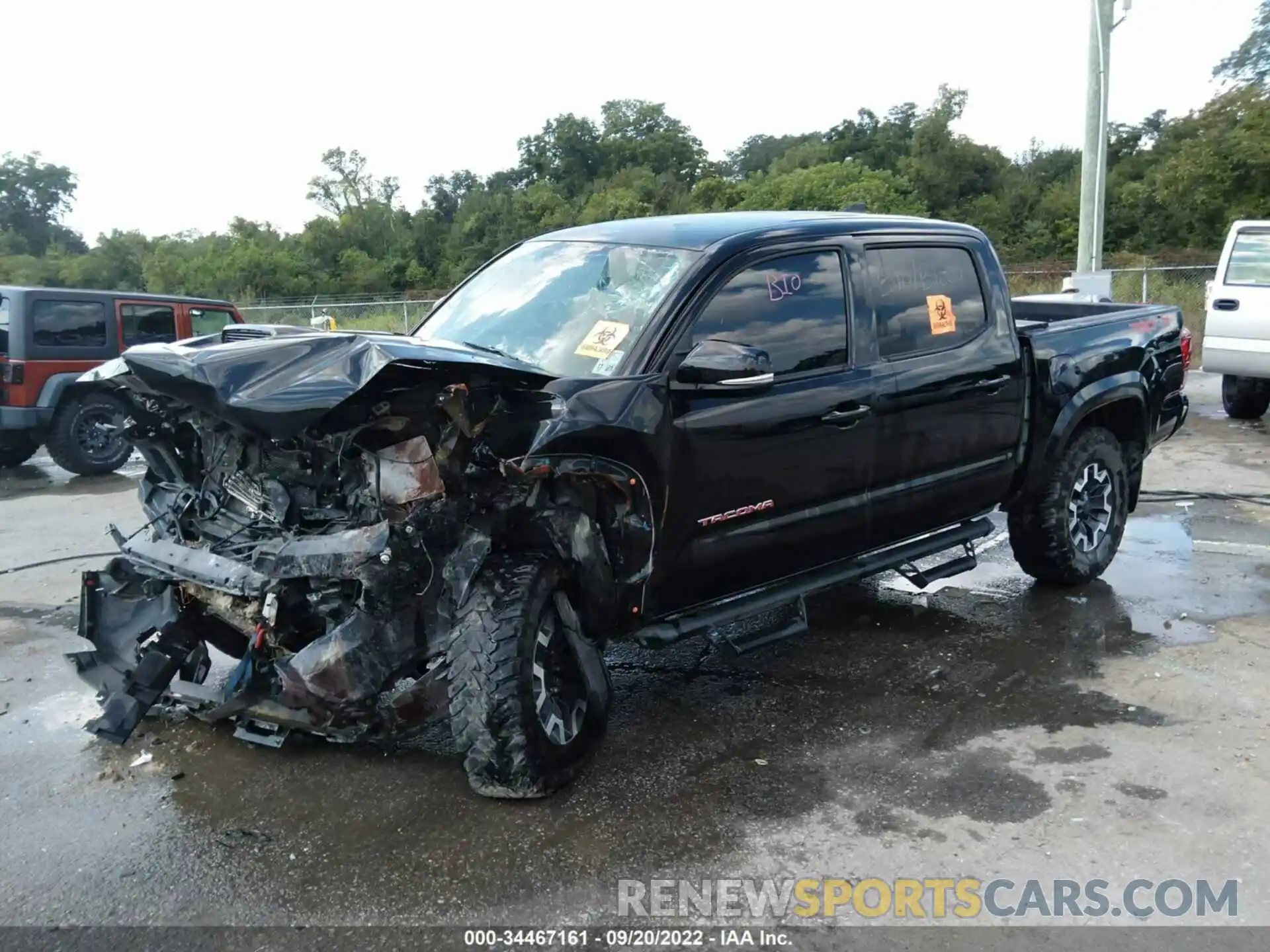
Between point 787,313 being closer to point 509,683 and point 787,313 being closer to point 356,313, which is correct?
point 509,683

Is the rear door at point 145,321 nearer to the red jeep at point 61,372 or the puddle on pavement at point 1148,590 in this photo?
the red jeep at point 61,372

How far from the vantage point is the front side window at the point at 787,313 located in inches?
160

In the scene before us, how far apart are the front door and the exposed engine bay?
22 cm

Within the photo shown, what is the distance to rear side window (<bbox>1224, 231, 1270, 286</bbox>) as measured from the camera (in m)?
10.9

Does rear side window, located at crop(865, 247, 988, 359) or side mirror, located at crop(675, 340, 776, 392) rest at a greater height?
rear side window, located at crop(865, 247, 988, 359)

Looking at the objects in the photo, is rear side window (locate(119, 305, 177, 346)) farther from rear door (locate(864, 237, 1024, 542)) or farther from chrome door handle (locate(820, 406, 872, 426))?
chrome door handle (locate(820, 406, 872, 426))

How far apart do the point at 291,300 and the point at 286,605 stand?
33663 mm

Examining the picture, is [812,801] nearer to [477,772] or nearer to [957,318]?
[477,772]

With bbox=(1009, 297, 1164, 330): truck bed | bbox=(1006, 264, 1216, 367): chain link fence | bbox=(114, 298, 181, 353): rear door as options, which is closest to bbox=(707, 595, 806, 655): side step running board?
bbox=(1009, 297, 1164, 330): truck bed

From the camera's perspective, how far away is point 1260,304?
1064 cm

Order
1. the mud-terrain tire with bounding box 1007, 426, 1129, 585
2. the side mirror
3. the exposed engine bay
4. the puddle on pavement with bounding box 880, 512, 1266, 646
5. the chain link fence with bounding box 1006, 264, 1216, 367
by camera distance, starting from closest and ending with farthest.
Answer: the exposed engine bay
the side mirror
the puddle on pavement with bounding box 880, 512, 1266, 646
the mud-terrain tire with bounding box 1007, 426, 1129, 585
the chain link fence with bounding box 1006, 264, 1216, 367

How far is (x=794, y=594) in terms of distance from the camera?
434 centimetres

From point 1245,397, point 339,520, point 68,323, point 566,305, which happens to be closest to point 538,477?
point 339,520

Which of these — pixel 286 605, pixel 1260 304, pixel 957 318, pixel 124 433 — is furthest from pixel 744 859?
pixel 1260 304
